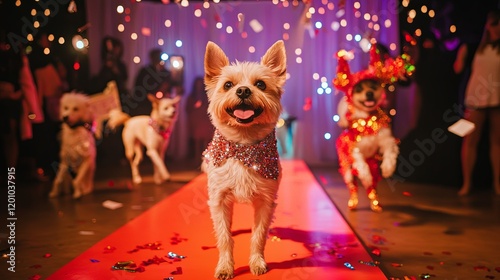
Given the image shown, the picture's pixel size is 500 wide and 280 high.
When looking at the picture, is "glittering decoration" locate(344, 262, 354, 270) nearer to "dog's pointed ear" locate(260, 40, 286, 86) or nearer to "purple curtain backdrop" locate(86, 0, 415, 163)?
"dog's pointed ear" locate(260, 40, 286, 86)

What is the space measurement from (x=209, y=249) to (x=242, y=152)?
2.46 ft

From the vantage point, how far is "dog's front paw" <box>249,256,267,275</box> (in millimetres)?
2158

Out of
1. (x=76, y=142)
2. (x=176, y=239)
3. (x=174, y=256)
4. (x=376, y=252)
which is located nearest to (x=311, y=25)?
(x=76, y=142)

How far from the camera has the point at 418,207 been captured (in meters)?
4.27

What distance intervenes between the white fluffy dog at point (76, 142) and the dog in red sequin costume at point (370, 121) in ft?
8.36

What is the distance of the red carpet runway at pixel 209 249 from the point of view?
2.23m

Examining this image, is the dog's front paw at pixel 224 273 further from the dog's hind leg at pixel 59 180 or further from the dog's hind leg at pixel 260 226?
the dog's hind leg at pixel 59 180

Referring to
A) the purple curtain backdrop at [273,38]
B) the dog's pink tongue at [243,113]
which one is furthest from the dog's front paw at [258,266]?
the purple curtain backdrop at [273,38]

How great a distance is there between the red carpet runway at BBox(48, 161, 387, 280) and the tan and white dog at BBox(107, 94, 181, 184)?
74.6 inches

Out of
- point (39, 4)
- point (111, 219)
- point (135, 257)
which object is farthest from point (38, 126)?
point (135, 257)

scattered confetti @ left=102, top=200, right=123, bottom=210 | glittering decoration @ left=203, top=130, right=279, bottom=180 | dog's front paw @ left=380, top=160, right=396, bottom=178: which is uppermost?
glittering decoration @ left=203, top=130, right=279, bottom=180

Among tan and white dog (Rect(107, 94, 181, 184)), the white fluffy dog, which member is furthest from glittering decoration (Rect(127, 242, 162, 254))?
tan and white dog (Rect(107, 94, 181, 184))

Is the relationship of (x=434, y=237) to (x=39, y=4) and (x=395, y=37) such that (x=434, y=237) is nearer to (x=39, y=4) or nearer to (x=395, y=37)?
(x=395, y=37)

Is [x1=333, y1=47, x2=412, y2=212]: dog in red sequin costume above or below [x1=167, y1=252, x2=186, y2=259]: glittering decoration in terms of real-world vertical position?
above
